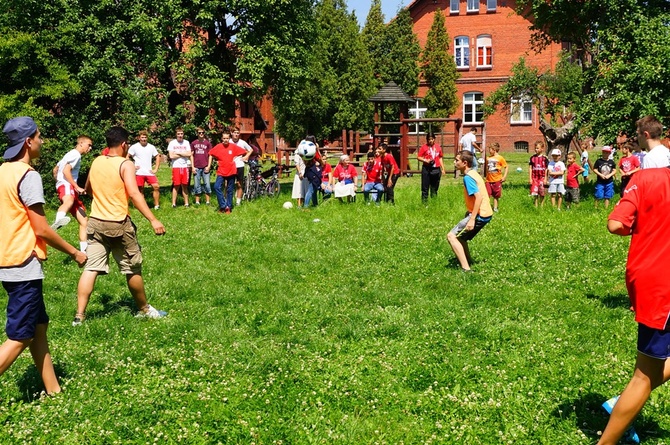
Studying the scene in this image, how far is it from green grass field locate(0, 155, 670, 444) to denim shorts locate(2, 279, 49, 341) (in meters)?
0.66

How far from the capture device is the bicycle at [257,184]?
704 inches

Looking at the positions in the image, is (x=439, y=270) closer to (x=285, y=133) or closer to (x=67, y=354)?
(x=67, y=354)

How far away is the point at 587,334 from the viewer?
20.6 ft

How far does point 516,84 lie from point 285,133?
17.5 metres

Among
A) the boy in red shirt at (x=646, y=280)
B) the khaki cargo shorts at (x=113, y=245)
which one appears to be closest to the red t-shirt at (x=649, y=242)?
the boy in red shirt at (x=646, y=280)

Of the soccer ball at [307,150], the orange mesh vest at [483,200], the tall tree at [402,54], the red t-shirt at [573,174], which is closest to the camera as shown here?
the orange mesh vest at [483,200]

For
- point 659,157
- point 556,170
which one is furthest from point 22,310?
point 556,170

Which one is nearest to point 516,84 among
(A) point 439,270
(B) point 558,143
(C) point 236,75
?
(B) point 558,143

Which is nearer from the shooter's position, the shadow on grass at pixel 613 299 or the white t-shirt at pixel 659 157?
the white t-shirt at pixel 659 157

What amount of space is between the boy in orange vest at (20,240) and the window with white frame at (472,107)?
134 ft

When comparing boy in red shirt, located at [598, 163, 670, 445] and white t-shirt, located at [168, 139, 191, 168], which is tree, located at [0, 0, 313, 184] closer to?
white t-shirt, located at [168, 139, 191, 168]

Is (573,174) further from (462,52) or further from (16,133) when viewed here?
(462,52)

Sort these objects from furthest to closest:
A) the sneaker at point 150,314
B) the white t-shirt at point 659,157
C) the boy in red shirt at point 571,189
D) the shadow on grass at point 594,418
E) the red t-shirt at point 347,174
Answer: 1. the red t-shirt at point 347,174
2. the boy in red shirt at point 571,189
3. the sneaker at point 150,314
4. the white t-shirt at point 659,157
5. the shadow on grass at point 594,418

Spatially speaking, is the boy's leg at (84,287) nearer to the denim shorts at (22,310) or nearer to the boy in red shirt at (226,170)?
the denim shorts at (22,310)
